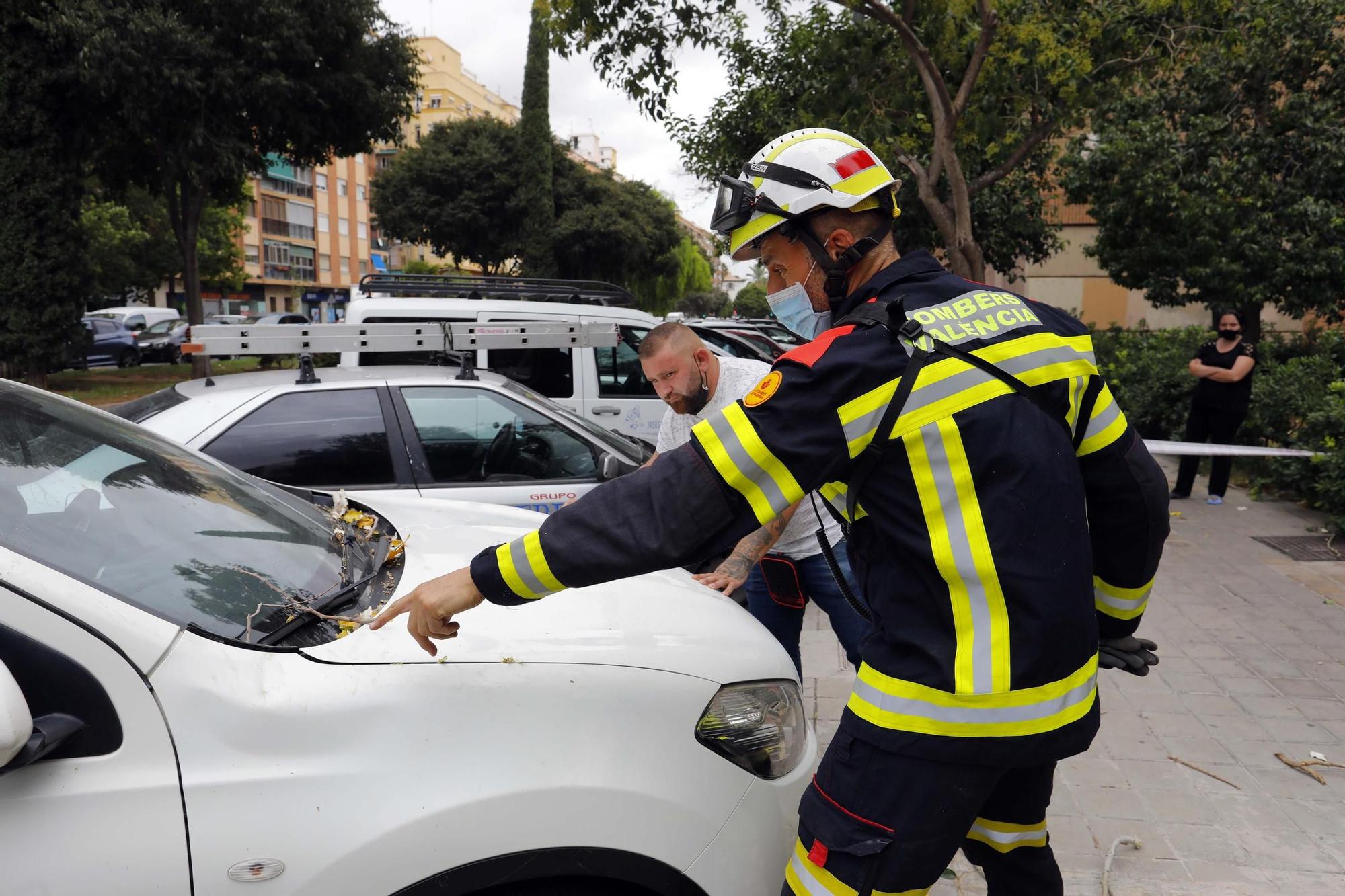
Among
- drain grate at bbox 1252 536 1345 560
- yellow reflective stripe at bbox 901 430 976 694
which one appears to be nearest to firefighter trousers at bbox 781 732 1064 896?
yellow reflective stripe at bbox 901 430 976 694

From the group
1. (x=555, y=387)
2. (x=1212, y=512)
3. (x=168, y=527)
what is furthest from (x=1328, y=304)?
(x=168, y=527)

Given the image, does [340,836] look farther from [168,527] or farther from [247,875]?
[168,527]

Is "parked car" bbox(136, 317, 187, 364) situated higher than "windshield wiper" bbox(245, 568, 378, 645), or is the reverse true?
"windshield wiper" bbox(245, 568, 378, 645)

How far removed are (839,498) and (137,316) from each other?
97.3 feet

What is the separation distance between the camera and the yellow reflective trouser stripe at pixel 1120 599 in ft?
6.75

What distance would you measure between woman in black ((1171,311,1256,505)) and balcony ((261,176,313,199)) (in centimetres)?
5343

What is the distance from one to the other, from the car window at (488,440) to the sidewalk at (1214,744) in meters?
1.64

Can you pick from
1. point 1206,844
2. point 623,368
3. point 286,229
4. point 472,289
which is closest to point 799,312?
point 1206,844

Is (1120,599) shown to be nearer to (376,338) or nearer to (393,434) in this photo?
(393,434)

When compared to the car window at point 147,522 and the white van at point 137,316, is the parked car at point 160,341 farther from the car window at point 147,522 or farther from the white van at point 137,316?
the car window at point 147,522

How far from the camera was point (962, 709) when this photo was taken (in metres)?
1.65

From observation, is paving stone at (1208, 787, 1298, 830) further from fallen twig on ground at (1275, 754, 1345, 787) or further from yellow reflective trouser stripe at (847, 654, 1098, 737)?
yellow reflective trouser stripe at (847, 654, 1098, 737)

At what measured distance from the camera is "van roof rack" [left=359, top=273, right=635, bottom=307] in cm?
784

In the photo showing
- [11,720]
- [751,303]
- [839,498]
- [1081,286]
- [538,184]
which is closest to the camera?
[11,720]
